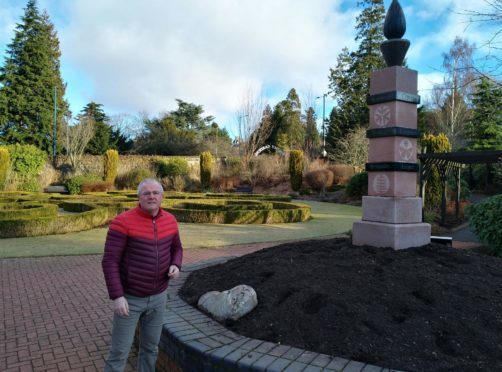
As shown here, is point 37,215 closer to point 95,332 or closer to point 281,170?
point 95,332

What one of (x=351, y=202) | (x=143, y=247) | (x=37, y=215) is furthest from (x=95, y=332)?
(x=351, y=202)

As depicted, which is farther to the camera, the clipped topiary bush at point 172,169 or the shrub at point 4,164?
the clipped topiary bush at point 172,169

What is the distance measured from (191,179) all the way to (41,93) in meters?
17.9

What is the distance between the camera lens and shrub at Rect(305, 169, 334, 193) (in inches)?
1063

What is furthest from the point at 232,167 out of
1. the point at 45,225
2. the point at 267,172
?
the point at 45,225

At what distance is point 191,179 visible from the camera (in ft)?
99.9

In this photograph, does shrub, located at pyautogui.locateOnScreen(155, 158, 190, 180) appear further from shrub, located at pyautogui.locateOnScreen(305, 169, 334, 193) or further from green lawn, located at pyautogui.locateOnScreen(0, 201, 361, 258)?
green lawn, located at pyautogui.locateOnScreen(0, 201, 361, 258)

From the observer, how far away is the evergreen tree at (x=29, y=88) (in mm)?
34875

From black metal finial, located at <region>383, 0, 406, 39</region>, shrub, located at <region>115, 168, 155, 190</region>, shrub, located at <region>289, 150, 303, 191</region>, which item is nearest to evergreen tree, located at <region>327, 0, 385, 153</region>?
shrub, located at <region>289, 150, 303, 191</region>

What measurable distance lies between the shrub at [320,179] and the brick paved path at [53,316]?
2144cm

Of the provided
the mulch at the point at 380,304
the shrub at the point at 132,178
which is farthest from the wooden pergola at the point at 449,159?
the shrub at the point at 132,178

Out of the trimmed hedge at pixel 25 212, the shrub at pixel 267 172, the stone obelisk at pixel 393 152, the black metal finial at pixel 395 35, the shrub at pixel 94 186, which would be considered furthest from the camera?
the shrub at pixel 267 172

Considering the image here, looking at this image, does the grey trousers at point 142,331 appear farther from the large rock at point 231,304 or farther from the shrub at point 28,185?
the shrub at point 28,185

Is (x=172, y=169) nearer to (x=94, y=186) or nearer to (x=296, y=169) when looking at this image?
(x=94, y=186)
